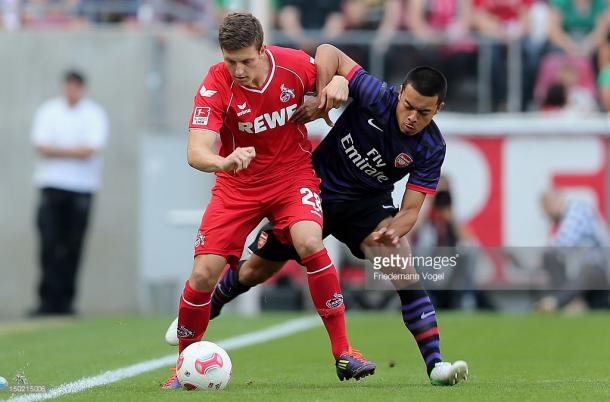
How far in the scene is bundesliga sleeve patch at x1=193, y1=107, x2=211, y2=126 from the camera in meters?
7.65

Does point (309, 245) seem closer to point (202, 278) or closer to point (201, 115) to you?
point (202, 278)

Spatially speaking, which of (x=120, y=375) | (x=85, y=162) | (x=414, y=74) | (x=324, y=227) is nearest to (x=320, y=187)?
(x=324, y=227)

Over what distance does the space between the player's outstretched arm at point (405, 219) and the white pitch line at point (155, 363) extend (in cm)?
180

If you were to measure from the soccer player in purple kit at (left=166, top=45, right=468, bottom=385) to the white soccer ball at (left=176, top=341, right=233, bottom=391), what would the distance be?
3.26 feet

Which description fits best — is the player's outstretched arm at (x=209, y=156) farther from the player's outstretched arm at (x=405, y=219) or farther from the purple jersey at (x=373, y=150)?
the player's outstretched arm at (x=405, y=219)

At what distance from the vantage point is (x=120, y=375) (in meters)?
8.66

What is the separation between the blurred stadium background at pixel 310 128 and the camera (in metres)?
16.8

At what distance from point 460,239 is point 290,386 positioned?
906cm

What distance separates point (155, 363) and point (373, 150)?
2.49 metres

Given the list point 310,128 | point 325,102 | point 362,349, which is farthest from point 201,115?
point 310,128

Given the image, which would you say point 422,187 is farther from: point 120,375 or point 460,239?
point 460,239

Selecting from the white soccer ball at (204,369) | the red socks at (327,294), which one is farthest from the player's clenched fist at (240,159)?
the white soccer ball at (204,369)

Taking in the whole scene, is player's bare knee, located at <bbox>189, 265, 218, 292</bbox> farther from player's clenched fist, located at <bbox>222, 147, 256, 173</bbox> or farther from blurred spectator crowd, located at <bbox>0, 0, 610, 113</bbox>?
blurred spectator crowd, located at <bbox>0, 0, 610, 113</bbox>

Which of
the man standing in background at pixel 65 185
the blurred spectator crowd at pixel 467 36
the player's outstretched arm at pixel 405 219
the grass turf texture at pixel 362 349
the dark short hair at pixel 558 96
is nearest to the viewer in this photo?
the grass turf texture at pixel 362 349
